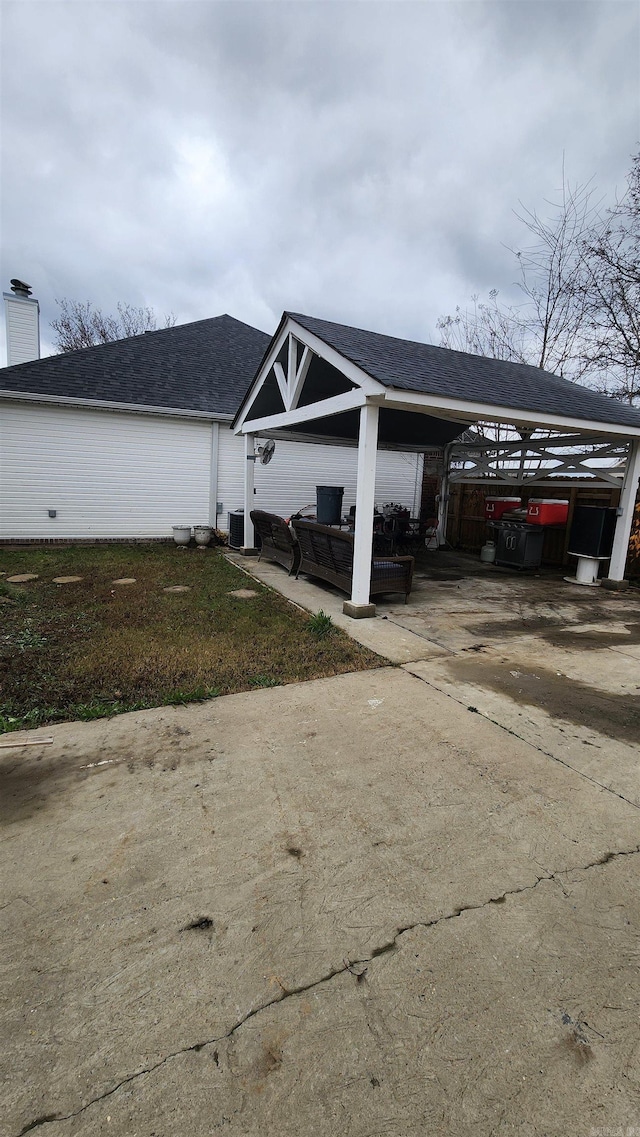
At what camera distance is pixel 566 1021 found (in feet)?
4.70

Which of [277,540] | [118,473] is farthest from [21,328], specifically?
[277,540]

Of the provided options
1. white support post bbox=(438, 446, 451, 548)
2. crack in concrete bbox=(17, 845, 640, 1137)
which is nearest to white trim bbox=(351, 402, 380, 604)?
crack in concrete bbox=(17, 845, 640, 1137)

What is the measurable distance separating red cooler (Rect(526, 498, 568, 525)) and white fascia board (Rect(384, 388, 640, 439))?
1811 mm

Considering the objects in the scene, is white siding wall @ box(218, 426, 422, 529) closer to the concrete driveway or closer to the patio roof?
the patio roof

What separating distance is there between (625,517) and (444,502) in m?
4.92

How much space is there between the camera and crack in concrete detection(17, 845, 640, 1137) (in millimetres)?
1189

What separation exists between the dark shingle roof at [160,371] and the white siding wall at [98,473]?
0.43 metres

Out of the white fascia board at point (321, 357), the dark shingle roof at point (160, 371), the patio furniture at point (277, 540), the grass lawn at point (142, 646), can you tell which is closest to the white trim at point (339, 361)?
the white fascia board at point (321, 357)

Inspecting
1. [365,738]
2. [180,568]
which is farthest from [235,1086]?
[180,568]

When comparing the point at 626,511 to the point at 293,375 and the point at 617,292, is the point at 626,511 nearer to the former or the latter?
the point at 293,375

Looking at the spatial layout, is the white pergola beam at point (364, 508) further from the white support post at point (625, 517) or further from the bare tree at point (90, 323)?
the bare tree at point (90, 323)

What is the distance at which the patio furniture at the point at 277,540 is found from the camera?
305 inches

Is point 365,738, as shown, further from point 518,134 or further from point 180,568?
point 518,134

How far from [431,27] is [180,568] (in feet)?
31.9
